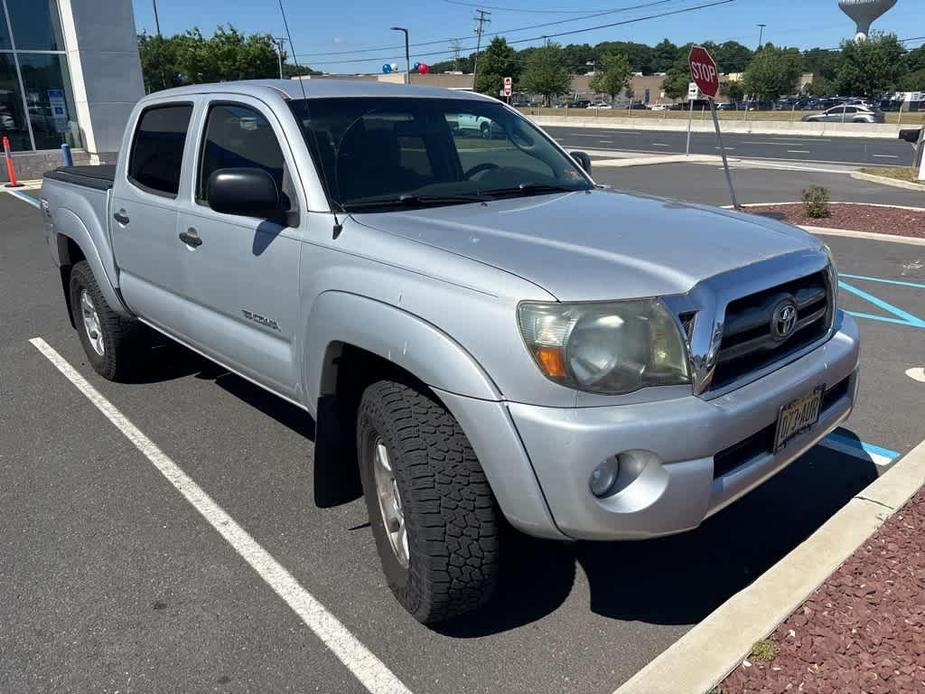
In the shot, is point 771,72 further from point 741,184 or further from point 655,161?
point 741,184

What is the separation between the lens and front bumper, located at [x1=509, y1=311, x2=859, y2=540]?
224 cm

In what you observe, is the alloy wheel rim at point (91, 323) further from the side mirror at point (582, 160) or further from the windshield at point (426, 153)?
the side mirror at point (582, 160)

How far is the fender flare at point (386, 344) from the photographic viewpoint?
2367mm

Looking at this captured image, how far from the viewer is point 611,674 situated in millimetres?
2615

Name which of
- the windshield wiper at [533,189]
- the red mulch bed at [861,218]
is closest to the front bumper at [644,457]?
the windshield wiper at [533,189]

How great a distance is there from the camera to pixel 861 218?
457 inches

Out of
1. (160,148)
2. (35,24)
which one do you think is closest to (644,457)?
(160,148)

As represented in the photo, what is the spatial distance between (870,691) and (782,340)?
45.2 inches

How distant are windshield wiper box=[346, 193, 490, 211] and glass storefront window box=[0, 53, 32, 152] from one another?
19.8 metres

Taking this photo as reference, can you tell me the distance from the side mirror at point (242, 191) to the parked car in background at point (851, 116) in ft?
157

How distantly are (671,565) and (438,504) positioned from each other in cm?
128

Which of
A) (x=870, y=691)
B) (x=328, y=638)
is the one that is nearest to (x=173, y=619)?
(x=328, y=638)

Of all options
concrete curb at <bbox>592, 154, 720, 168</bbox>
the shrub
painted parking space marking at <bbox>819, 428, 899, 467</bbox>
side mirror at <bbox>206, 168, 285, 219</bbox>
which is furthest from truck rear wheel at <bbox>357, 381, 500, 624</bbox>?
concrete curb at <bbox>592, 154, 720, 168</bbox>

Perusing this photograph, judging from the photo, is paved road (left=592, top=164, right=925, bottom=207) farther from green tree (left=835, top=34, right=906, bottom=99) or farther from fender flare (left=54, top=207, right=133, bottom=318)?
green tree (left=835, top=34, right=906, bottom=99)
